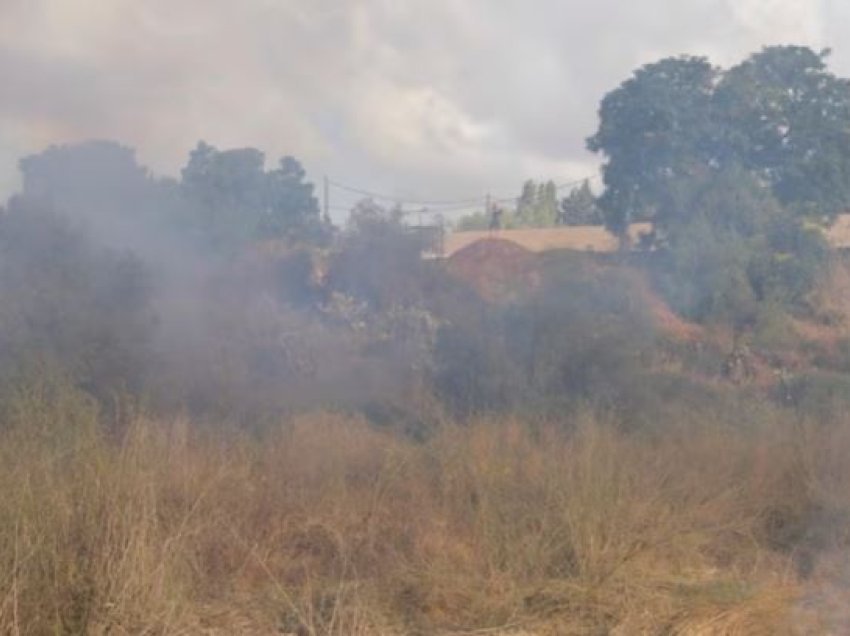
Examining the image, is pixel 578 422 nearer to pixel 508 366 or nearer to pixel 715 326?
pixel 508 366

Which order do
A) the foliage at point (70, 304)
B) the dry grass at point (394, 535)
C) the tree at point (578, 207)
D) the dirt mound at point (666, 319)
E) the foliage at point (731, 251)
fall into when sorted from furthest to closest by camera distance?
the tree at point (578, 207) → the foliage at point (731, 251) → the dirt mound at point (666, 319) → the foliage at point (70, 304) → the dry grass at point (394, 535)

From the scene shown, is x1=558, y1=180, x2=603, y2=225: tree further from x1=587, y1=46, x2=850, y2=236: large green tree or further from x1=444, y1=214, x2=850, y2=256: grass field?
x1=587, y1=46, x2=850, y2=236: large green tree

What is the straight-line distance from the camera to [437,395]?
2170cm

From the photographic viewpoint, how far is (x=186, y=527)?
778 cm

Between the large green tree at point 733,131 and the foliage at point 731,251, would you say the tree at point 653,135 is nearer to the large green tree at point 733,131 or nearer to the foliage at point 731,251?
the large green tree at point 733,131

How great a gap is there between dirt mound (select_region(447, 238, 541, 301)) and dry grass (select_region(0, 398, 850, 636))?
1617 centimetres

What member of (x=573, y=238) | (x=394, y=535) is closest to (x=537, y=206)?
(x=573, y=238)

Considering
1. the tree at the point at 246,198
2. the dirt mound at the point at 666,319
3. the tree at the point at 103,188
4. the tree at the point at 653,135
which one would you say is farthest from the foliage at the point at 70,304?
the tree at the point at 653,135

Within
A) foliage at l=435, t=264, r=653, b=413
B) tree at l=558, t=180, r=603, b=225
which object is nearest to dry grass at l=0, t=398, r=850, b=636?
foliage at l=435, t=264, r=653, b=413

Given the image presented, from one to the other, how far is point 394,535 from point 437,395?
12254 millimetres

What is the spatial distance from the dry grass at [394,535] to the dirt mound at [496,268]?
16.2m

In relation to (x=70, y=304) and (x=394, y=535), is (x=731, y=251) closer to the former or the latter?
(x=70, y=304)

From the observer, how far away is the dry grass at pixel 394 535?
259 inches

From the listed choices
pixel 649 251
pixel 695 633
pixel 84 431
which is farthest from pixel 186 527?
pixel 649 251
